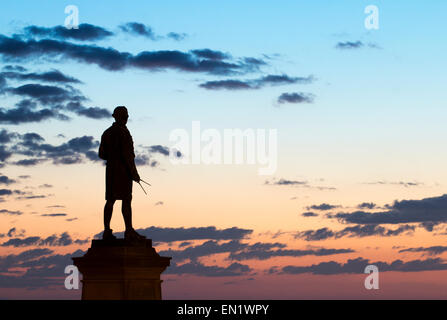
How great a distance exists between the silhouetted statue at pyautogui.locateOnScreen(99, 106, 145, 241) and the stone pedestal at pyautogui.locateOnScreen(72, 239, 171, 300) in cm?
75

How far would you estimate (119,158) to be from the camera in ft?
102

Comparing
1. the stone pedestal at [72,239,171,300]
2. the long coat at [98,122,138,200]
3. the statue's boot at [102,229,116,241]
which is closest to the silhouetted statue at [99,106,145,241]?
the long coat at [98,122,138,200]

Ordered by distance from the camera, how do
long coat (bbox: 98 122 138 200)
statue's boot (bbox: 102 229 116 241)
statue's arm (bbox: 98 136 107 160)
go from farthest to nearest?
statue's arm (bbox: 98 136 107 160) → long coat (bbox: 98 122 138 200) → statue's boot (bbox: 102 229 116 241)

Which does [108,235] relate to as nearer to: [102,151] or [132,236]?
[132,236]

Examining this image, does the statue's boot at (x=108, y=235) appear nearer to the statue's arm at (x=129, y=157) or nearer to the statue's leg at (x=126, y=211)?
the statue's leg at (x=126, y=211)

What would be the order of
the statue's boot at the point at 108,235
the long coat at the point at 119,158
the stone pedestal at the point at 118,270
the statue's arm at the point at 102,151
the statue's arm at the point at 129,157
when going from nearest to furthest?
the stone pedestal at the point at 118,270 < the statue's boot at the point at 108,235 < the long coat at the point at 119,158 < the statue's arm at the point at 129,157 < the statue's arm at the point at 102,151

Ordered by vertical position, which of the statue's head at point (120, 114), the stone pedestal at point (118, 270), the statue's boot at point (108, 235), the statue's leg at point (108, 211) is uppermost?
the statue's head at point (120, 114)

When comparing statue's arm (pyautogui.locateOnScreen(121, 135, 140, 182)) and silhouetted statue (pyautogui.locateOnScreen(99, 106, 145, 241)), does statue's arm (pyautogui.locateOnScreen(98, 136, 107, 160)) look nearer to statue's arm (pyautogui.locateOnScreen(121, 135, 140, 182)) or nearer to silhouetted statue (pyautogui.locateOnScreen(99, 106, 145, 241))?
silhouetted statue (pyautogui.locateOnScreen(99, 106, 145, 241))

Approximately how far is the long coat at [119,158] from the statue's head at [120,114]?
19 centimetres

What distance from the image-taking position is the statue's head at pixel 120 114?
1233 inches

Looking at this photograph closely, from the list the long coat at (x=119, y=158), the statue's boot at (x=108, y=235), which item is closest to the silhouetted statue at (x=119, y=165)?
the long coat at (x=119, y=158)

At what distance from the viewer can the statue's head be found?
3131 centimetres
